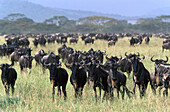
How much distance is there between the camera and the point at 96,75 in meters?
7.66

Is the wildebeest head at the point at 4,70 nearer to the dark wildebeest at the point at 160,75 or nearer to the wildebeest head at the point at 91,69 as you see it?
the wildebeest head at the point at 91,69

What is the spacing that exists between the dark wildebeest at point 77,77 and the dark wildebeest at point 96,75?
0.37 m

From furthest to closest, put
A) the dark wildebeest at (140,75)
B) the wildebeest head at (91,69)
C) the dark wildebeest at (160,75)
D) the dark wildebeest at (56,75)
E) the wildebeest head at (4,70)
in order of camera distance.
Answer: the dark wildebeest at (140,75), the wildebeest head at (4,70), the dark wildebeest at (56,75), the dark wildebeest at (160,75), the wildebeest head at (91,69)

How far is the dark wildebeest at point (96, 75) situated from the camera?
24.0 feet

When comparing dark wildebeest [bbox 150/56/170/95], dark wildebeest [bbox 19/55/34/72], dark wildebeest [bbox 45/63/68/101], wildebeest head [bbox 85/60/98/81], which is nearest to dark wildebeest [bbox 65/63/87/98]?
wildebeest head [bbox 85/60/98/81]

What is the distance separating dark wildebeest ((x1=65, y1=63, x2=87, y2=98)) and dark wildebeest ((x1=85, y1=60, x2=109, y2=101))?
A: 37 centimetres

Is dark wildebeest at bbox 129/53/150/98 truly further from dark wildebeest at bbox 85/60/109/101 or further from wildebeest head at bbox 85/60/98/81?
wildebeest head at bbox 85/60/98/81

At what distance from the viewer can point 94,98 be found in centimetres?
784

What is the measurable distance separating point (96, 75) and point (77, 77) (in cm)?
72

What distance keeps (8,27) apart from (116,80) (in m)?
111

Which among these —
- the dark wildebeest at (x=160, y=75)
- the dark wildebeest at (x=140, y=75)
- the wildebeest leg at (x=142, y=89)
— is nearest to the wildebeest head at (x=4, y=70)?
the dark wildebeest at (x=140, y=75)

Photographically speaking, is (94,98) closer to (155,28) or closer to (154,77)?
(154,77)

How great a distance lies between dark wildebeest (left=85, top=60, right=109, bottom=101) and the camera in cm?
732

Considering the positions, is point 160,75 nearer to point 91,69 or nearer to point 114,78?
point 114,78
